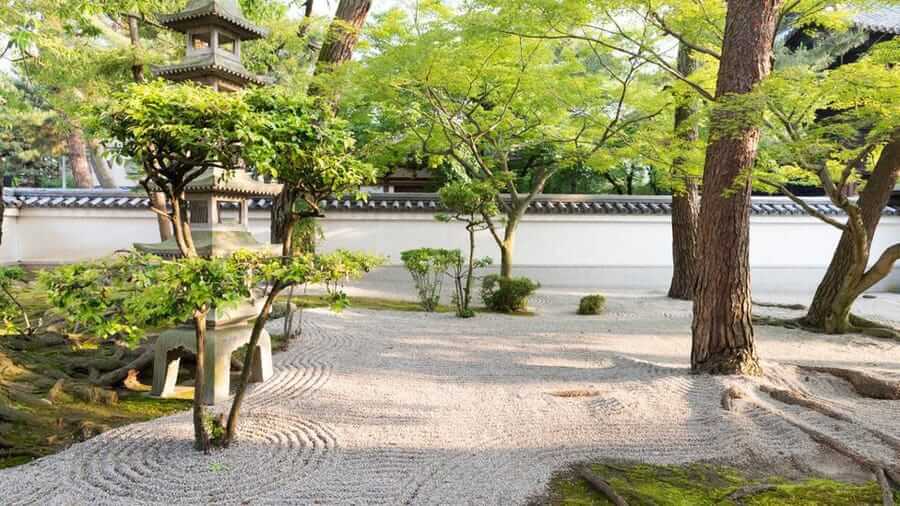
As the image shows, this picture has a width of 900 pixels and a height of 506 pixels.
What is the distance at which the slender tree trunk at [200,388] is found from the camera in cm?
348

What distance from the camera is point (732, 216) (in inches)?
210

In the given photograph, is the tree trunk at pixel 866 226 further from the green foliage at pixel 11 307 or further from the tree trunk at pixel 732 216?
the green foliage at pixel 11 307

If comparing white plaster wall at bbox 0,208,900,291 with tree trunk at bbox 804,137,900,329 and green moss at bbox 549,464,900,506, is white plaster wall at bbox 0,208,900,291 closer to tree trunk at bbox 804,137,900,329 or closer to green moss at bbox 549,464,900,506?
tree trunk at bbox 804,137,900,329

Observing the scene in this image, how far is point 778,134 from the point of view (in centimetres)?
695

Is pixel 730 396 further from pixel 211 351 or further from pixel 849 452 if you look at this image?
pixel 211 351

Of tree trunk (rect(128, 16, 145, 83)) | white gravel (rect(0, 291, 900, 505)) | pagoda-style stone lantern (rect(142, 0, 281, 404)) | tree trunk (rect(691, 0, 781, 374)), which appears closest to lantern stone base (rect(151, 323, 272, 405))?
pagoda-style stone lantern (rect(142, 0, 281, 404))

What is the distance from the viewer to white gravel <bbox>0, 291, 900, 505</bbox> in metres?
3.22

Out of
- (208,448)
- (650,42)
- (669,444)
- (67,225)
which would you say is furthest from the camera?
(67,225)

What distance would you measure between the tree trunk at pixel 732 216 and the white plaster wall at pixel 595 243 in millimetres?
8839

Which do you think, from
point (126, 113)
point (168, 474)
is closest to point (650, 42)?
point (126, 113)

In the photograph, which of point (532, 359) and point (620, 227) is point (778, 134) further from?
point (620, 227)

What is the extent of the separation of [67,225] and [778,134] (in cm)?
1448

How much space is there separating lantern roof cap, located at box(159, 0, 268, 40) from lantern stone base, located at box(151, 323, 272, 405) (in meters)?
2.97

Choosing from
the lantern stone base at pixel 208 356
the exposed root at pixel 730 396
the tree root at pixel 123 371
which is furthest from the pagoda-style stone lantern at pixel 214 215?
the exposed root at pixel 730 396
